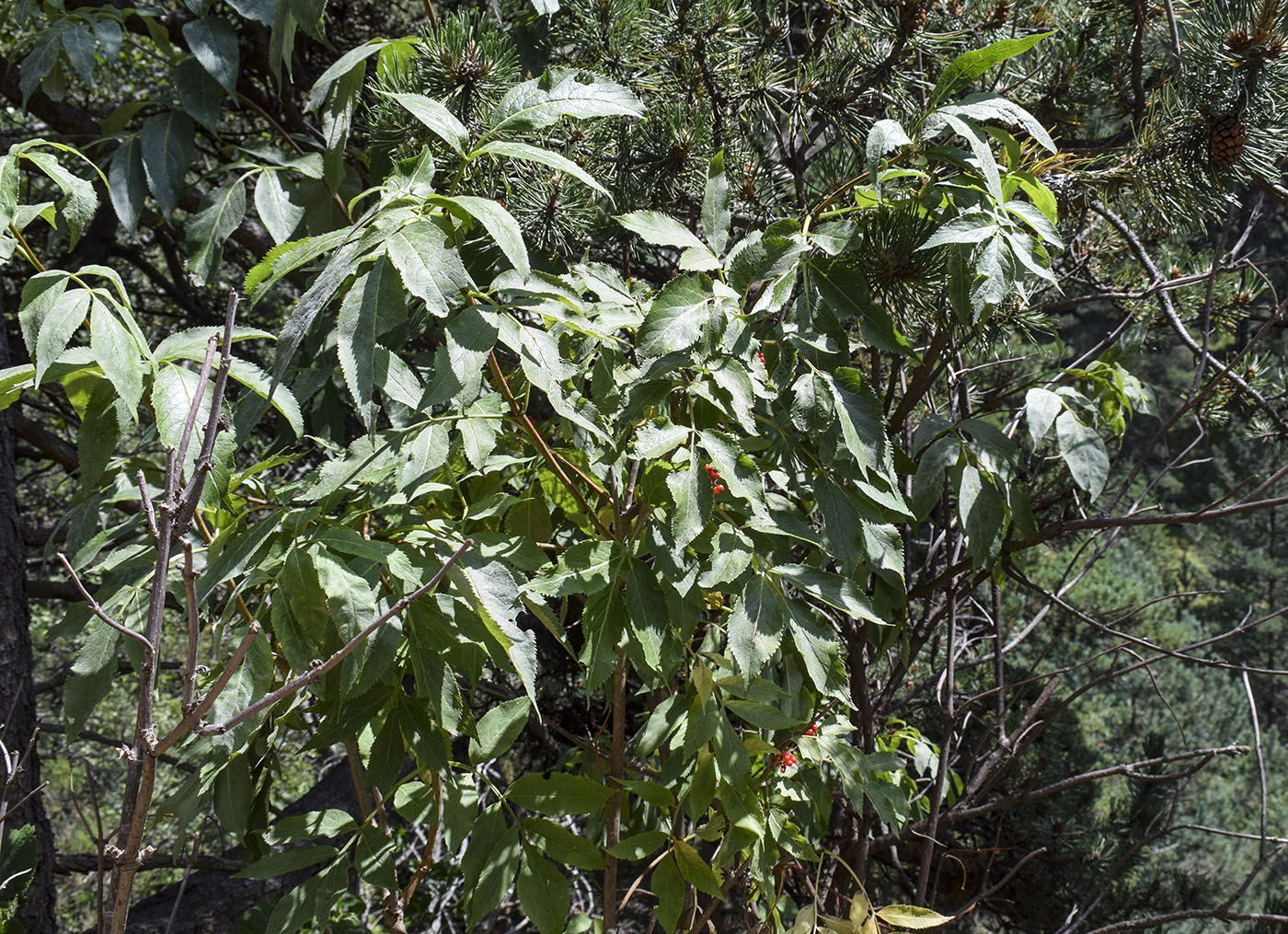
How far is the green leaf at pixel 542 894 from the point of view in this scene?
927 millimetres

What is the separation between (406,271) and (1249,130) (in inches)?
51.0

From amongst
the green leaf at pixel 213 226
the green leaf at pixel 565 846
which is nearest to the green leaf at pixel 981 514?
the green leaf at pixel 565 846

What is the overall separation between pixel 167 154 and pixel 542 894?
4.57 feet

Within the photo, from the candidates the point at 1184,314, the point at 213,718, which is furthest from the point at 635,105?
the point at 1184,314

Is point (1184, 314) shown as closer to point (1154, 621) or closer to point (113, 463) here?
point (113, 463)

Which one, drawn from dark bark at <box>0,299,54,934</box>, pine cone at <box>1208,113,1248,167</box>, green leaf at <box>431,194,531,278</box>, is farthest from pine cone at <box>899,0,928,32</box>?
dark bark at <box>0,299,54,934</box>

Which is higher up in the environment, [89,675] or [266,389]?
[266,389]

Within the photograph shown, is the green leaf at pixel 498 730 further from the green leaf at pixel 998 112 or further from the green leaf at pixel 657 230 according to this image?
the green leaf at pixel 998 112

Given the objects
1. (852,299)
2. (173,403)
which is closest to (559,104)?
(852,299)

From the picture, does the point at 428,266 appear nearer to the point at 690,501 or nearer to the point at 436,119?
the point at 436,119

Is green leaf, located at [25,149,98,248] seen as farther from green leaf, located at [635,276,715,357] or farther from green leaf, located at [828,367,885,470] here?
green leaf, located at [828,367,885,470]

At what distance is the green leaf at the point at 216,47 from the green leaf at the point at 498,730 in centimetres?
115

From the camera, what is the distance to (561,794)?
0.96m

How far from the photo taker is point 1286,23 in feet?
Answer: 4.29
